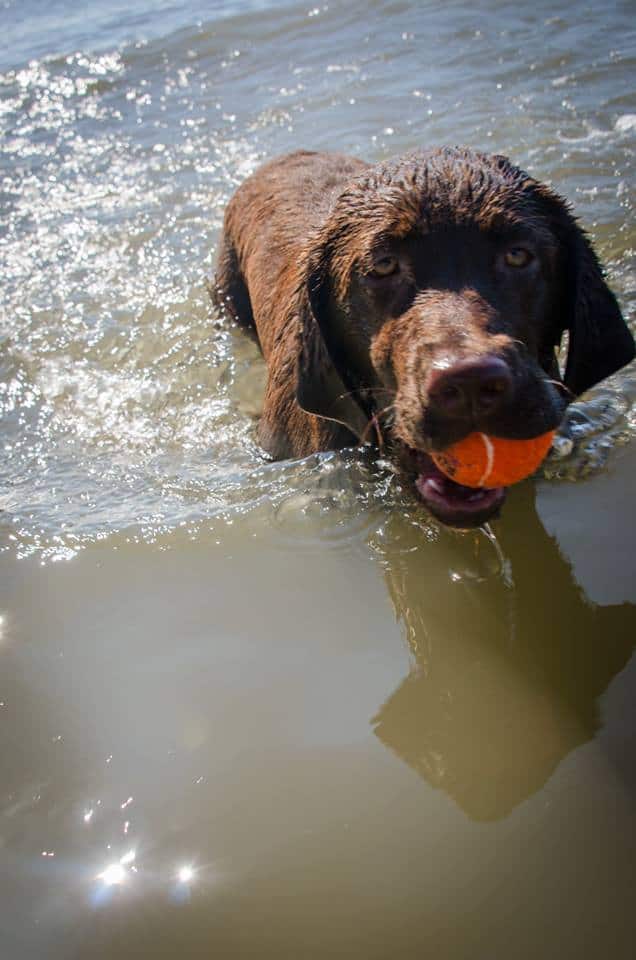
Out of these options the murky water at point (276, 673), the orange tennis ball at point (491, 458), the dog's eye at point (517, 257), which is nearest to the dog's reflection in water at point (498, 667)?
the murky water at point (276, 673)

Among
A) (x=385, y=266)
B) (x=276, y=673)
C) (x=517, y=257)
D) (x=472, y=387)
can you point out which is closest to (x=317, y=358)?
(x=385, y=266)

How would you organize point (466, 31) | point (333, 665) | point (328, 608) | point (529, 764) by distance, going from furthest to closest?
point (466, 31) → point (328, 608) → point (333, 665) → point (529, 764)

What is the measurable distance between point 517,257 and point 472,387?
2.77 ft

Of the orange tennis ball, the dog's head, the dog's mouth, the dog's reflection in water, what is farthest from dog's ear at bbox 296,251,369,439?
the orange tennis ball

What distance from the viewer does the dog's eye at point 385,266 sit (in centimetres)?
312

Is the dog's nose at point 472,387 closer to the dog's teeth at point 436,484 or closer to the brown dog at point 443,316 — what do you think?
the brown dog at point 443,316

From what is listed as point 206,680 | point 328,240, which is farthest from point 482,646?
point 328,240

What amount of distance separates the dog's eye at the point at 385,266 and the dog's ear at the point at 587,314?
0.67 metres

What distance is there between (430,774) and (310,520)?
139cm

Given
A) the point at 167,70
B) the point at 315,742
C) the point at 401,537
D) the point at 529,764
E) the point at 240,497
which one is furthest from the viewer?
the point at 167,70

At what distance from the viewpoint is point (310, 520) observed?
3646 millimetres

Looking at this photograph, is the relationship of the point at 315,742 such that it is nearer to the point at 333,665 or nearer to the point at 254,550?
the point at 333,665

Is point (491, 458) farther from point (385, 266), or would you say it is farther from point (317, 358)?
point (317, 358)

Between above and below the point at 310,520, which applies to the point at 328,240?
above
